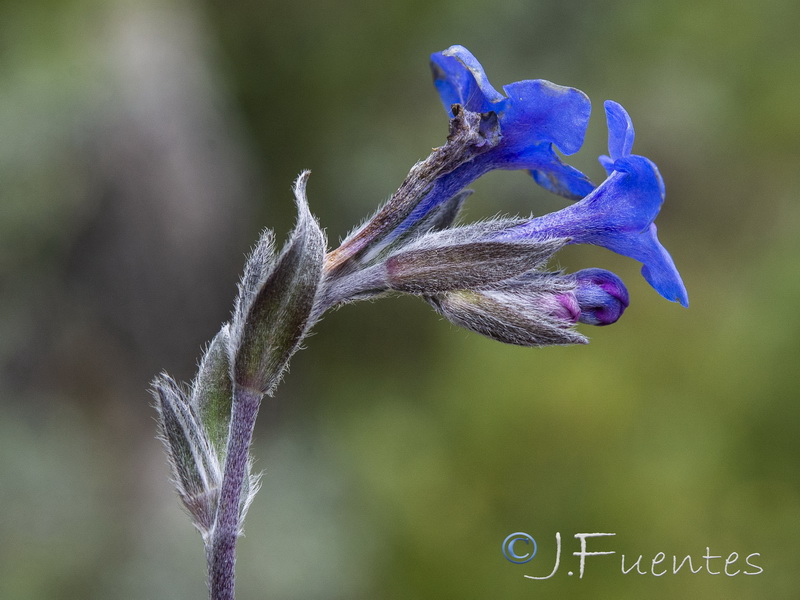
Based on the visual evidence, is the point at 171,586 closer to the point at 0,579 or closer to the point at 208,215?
the point at 0,579

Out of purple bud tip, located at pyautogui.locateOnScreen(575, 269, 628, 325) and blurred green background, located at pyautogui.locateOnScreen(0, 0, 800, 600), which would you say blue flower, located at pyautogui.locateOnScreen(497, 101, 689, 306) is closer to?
purple bud tip, located at pyautogui.locateOnScreen(575, 269, 628, 325)

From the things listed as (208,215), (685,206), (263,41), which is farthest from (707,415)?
(263,41)

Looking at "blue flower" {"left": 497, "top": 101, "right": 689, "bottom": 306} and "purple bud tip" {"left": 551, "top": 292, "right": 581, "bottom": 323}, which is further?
"purple bud tip" {"left": 551, "top": 292, "right": 581, "bottom": 323}

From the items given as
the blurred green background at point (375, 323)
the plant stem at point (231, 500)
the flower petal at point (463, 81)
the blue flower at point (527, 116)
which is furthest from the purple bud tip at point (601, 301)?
the blurred green background at point (375, 323)

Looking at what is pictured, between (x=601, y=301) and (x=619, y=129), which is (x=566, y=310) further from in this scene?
(x=619, y=129)
